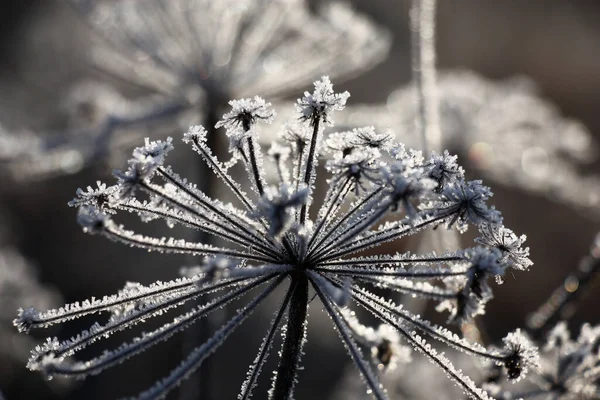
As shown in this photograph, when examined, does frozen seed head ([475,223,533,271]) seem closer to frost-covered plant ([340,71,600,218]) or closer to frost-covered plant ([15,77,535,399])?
frost-covered plant ([15,77,535,399])

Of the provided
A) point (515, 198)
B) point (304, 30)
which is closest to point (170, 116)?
point (304, 30)

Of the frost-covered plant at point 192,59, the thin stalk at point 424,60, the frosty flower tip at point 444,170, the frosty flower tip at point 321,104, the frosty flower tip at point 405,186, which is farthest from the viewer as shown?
the frost-covered plant at point 192,59

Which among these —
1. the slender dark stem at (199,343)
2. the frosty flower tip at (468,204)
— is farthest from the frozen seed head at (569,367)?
the slender dark stem at (199,343)

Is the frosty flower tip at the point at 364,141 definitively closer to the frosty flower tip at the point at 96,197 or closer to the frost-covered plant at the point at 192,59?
the frosty flower tip at the point at 96,197

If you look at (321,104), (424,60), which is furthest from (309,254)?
(424,60)

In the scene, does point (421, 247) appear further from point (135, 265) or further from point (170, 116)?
point (135, 265)
